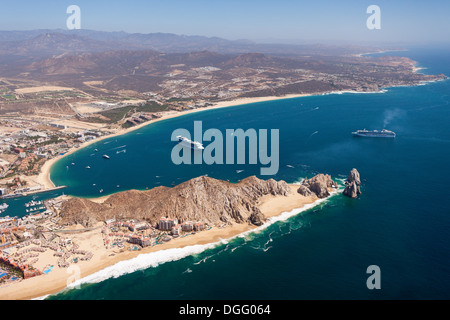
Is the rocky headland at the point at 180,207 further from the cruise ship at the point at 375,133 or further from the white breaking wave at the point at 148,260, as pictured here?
the cruise ship at the point at 375,133

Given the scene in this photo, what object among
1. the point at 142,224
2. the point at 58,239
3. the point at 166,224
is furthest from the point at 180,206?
the point at 58,239

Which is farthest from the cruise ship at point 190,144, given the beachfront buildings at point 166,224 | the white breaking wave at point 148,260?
the white breaking wave at point 148,260

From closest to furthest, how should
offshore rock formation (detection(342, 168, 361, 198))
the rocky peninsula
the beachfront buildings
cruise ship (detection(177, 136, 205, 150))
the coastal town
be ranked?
1. the coastal town
2. the rocky peninsula
3. the beachfront buildings
4. offshore rock formation (detection(342, 168, 361, 198))
5. cruise ship (detection(177, 136, 205, 150))

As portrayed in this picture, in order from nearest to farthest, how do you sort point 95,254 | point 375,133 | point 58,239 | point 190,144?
point 95,254 → point 58,239 → point 190,144 → point 375,133

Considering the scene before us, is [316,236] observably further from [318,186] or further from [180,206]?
[180,206]

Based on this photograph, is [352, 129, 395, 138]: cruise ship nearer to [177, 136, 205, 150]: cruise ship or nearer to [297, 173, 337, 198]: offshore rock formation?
[297, 173, 337, 198]: offshore rock formation

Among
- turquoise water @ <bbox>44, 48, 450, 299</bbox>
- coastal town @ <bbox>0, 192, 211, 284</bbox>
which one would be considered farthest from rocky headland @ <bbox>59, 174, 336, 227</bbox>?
turquoise water @ <bbox>44, 48, 450, 299</bbox>
